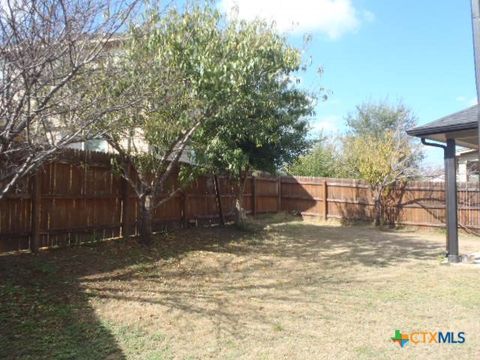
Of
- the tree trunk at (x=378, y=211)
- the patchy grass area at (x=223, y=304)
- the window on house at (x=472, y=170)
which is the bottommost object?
the patchy grass area at (x=223, y=304)

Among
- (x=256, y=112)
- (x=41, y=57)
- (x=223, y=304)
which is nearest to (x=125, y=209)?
(x=256, y=112)

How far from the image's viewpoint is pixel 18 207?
22.1 ft

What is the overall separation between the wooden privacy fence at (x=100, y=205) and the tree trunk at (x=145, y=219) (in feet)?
1.89

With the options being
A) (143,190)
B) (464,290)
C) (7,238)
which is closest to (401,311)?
(464,290)

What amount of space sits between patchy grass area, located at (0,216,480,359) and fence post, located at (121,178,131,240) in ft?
2.40

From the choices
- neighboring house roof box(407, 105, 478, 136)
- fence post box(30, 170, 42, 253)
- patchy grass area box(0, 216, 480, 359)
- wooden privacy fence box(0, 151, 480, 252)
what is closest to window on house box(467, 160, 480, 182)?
wooden privacy fence box(0, 151, 480, 252)

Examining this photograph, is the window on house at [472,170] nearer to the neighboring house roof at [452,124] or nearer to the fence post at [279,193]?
the fence post at [279,193]

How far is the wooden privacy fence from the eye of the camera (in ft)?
22.5

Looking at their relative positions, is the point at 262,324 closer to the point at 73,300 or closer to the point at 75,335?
the point at 75,335

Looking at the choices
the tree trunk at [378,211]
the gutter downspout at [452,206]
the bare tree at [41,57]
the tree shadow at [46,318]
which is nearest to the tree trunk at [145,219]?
the tree shadow at [46,318]

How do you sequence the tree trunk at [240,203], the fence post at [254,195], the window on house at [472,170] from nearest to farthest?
the tree trunk at [240,203] < the fence post at [254,195] < the window on house at [472,170]

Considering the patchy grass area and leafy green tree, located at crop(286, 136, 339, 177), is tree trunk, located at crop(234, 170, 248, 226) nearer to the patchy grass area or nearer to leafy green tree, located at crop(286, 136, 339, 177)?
the patchy grass area

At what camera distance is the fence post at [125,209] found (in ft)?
29.2

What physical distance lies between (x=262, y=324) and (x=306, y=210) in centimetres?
1364
